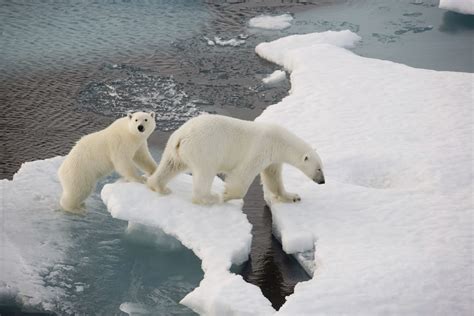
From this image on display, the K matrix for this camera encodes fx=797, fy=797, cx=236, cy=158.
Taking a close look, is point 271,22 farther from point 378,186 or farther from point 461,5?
point 378,186

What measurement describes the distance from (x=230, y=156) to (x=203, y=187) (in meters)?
0.43

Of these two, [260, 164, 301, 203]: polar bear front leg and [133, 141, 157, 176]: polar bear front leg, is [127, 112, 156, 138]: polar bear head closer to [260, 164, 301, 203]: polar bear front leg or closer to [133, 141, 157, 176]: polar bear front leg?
[133, 141, 157, 176]: polar bear front leg

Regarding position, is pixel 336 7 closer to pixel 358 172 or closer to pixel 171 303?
pixel 358 172

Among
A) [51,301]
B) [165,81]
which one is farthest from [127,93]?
[51,301]

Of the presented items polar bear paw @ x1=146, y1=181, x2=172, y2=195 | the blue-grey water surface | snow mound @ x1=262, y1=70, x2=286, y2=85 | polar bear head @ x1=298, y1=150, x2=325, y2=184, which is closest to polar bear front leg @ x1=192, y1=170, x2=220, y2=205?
polar bear paw @ x1=146, y1=181, x2=172, y2=195

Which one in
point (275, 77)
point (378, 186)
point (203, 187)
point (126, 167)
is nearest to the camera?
point (203, 187)

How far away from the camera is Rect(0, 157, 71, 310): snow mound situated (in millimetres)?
7242

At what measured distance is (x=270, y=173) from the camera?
328 inches

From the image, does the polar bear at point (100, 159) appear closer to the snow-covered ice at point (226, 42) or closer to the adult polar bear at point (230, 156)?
the adult polar bear at point (230, 156)

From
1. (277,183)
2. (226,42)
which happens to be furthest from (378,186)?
(226,42)

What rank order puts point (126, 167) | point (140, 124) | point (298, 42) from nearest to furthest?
point (140, 124)
point (126, 167)
point (298, 42)

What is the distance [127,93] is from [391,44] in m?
4.94

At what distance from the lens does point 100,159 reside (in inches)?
331

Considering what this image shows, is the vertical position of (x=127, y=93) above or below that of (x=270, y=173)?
below
